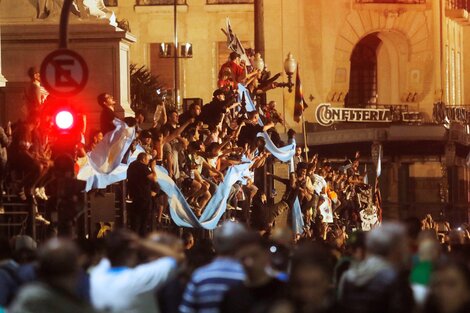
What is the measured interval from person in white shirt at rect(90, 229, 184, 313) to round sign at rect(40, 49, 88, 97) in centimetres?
831

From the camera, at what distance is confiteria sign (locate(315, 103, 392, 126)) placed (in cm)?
7144

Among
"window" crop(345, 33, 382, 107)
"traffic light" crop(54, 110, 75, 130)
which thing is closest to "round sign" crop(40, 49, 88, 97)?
"traffic light" crop(54, 110, 75, 130)

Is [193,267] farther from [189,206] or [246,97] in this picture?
[246,97]

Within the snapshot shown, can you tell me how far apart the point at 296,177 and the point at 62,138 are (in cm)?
1798

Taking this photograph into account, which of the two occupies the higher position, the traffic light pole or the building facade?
the building facade

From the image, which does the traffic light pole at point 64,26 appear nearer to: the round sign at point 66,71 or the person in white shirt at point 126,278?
the round sign at point 66,71

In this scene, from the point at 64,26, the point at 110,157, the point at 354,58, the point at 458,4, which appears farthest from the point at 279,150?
the point at 458,4

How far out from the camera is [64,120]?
21.5m

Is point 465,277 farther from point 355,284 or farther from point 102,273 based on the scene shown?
point 102,273

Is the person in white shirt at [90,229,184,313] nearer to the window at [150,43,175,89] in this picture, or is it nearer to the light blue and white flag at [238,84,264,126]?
the light blue and white flag at [238,84,264,126]

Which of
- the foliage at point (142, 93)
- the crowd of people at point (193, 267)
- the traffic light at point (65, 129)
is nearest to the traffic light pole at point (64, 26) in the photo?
the traffic light at point (65, 129)

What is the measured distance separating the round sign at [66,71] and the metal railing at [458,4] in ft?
194

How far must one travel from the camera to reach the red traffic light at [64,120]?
21500 millimetres

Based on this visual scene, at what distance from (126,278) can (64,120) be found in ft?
28.3
